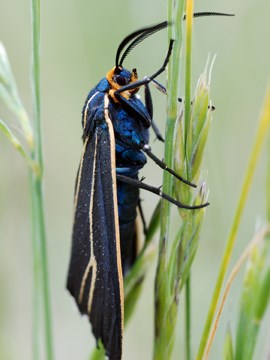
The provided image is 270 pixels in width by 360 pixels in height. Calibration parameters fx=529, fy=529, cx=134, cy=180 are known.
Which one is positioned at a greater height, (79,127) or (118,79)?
(118,79)

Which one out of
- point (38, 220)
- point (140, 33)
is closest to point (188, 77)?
point (140, 33)

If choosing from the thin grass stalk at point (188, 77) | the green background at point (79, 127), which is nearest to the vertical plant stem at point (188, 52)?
the thin grass stalk at point (188, 77)

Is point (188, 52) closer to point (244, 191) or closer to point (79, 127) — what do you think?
point (244, 191)

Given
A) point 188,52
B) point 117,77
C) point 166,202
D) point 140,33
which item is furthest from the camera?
point 117,77

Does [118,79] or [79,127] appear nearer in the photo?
[118,79]

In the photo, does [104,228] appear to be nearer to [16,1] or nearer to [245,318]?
[245,318]


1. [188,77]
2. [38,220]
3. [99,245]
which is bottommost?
[99,245]
